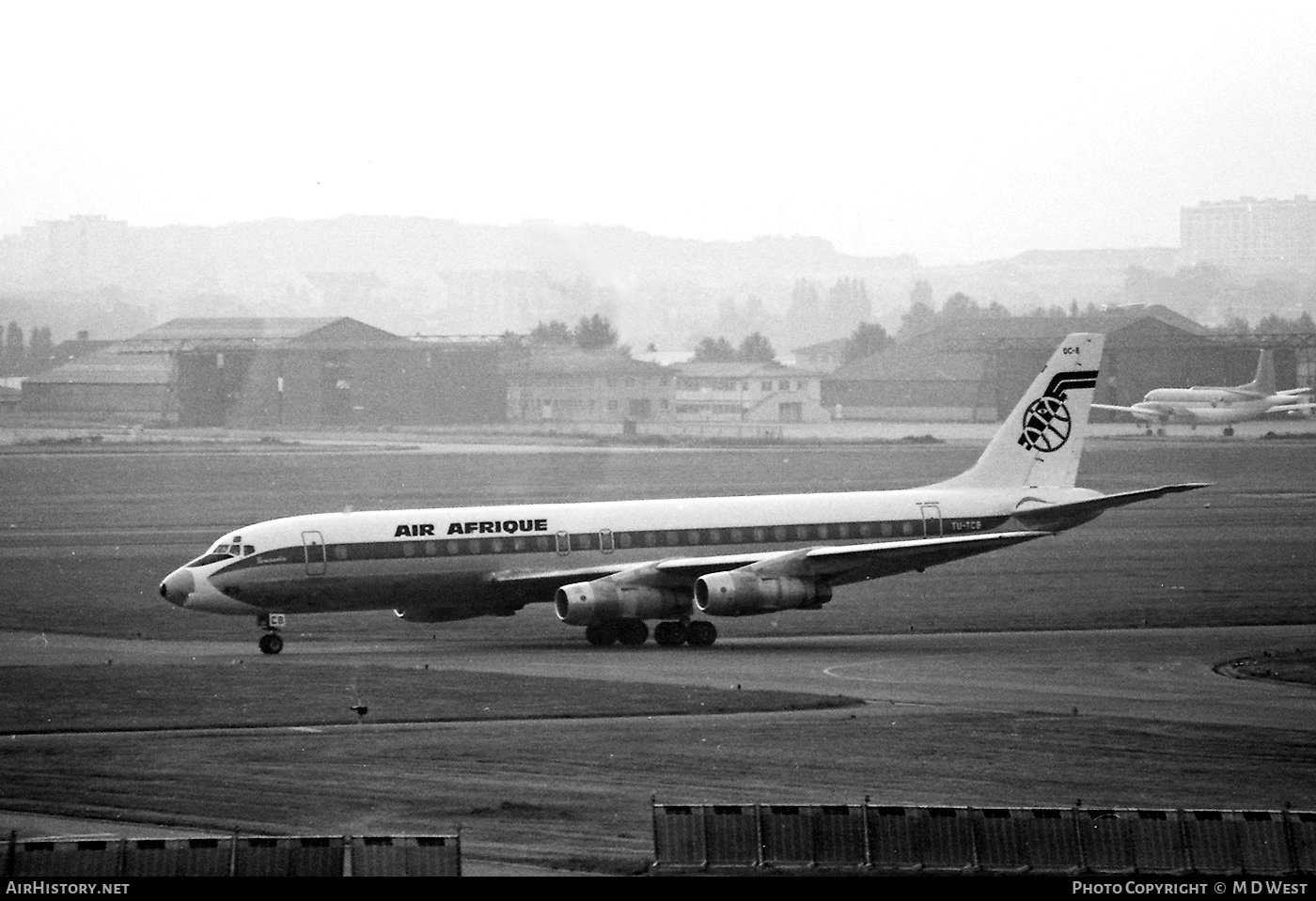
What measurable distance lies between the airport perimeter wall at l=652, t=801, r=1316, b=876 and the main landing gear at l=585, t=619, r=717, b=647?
22499mm

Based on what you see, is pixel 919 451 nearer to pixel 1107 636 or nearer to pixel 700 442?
pixel 700 442

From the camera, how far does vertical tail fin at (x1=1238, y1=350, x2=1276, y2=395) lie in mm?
84625

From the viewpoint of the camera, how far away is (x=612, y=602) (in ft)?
138

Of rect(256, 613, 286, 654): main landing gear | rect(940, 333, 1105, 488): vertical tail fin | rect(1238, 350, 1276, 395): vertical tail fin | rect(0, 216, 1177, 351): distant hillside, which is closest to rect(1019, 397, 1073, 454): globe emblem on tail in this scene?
rect(940, 333, 1105, 488): vertical tail fin

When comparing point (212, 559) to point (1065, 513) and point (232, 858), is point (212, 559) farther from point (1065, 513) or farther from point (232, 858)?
point (232, 858)

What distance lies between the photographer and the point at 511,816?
23953 mm

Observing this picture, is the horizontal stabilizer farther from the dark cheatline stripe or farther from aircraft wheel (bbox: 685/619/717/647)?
aircraft wheel (bbox: 685/619/717/647)

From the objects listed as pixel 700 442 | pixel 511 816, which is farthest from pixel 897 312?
pixel 511 816

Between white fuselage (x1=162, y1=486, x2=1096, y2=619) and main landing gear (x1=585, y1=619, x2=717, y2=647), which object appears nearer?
white fuselage (x1=162, y1=486, x2=1096, y2=619)

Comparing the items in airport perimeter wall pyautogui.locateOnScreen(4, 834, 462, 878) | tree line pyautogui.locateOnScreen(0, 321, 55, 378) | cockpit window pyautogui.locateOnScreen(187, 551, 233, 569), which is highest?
tree line pyautogui.locateOnScreen(0, 321, 55, 378)

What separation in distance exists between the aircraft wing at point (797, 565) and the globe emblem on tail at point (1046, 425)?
352 cm

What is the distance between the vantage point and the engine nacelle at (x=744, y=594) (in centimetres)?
4201

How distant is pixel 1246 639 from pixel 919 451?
4380 centimetres

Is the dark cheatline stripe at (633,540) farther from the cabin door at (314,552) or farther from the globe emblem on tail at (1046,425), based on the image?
the globe emblem on tail at (1046,425)
